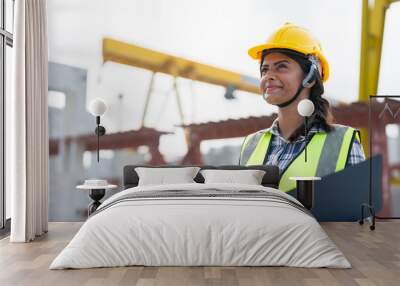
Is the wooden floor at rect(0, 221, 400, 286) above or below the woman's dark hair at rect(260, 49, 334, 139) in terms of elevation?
below

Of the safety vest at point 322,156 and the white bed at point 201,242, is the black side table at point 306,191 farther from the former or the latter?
the white bed at point 201,242

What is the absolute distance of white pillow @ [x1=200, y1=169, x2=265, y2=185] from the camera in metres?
6.02

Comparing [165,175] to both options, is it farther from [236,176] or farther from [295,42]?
[295,42]

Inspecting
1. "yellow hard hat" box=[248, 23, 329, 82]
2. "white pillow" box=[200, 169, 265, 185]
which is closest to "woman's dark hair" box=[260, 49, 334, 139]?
"yellow hard hat" box=[248, 23, 329, 82]

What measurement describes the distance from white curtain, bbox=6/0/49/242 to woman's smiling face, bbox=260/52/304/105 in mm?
2672

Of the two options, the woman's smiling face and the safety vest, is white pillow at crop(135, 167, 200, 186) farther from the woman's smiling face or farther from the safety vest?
the woman's smiling face

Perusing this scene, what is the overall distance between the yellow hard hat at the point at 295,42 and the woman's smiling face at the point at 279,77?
13cm

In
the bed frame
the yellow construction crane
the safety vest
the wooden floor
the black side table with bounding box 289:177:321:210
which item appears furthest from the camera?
the yellow construction crane

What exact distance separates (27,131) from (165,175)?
1587mm

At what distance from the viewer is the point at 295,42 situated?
6645mm

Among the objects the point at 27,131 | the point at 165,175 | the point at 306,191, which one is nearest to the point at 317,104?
the point at 306,191

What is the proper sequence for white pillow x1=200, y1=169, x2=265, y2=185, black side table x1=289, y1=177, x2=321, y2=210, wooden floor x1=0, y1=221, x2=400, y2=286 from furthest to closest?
black side table x1=289, y1=177, x2=321, y2=210, white pillow x1=200, y1=169, x2=265, y2=185, wooden floor x1=0, y1=221, x2=400, y2=286

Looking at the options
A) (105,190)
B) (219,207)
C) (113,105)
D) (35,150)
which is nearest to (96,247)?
(219,207)

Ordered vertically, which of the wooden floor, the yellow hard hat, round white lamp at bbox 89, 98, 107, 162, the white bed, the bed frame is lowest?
the wooden floor
